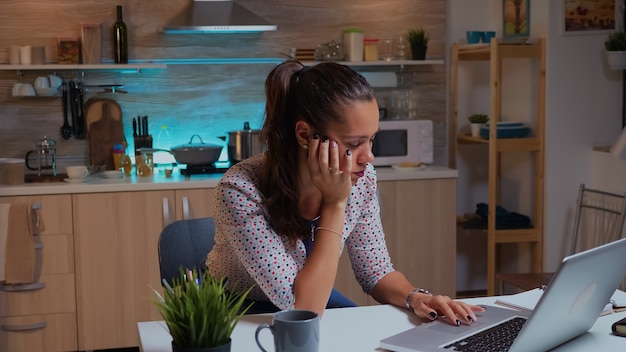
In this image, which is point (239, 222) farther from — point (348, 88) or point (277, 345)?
point (277, 345)

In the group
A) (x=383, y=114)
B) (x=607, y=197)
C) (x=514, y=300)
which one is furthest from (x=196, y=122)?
(x=514, y=300)

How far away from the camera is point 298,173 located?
6.81 ft

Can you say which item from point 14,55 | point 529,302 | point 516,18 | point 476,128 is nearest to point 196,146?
point 14,55

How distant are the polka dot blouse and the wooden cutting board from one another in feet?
7.88

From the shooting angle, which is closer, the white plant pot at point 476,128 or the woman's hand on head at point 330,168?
the woman's hand on head at point 330,168

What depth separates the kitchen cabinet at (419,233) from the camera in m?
4.26

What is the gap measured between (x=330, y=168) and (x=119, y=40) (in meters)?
2.68

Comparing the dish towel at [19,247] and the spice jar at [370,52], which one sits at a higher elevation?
the spice jar at [370,52]

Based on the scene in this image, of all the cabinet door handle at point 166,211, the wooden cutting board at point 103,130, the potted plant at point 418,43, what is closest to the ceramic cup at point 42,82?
the wooden cutting board at point 103,130

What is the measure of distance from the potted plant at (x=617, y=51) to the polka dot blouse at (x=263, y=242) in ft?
7.69

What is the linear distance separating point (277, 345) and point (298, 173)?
0.71 m

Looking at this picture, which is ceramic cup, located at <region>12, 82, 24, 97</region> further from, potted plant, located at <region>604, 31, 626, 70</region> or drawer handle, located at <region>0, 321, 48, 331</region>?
potted plant, located at <region>604, 31, 626, 70</region>

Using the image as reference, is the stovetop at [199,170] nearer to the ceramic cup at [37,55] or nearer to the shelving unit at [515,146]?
the ceramic cup at [37,55]

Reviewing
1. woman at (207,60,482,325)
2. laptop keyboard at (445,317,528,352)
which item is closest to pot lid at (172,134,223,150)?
woman at (207,60,482,325)
